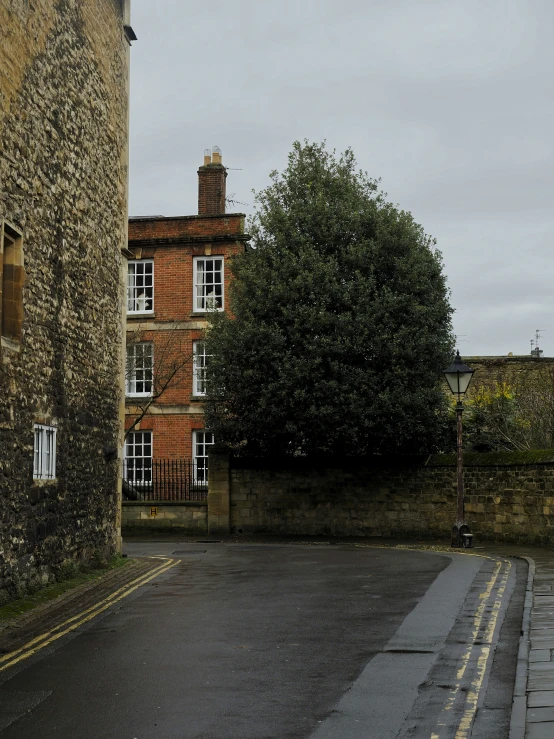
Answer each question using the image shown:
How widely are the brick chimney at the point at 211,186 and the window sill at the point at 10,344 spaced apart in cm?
2497

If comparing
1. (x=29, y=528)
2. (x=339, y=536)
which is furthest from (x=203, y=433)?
(x=29, y=528)

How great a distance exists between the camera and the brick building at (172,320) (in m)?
34.7

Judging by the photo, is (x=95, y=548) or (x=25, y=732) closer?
(x=25, y=732)

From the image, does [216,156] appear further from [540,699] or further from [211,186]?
[540,699]

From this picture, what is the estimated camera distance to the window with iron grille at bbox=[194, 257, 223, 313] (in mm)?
35438

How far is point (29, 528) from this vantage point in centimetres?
1305

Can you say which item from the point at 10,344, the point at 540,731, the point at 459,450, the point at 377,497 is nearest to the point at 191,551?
the point at 459,450

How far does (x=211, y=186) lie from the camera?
122 feet

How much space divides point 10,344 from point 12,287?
2.77 ft

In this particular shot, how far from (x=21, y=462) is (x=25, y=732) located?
6622mm

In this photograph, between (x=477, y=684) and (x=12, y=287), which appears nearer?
(x=477, y=684)

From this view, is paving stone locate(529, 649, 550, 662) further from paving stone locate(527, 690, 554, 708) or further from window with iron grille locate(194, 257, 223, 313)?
window with iron grille locate(194, 257, 223, 313)

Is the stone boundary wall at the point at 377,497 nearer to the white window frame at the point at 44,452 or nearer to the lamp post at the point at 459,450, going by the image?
the lamp post at the point at 459,450

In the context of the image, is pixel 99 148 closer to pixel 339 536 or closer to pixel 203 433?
pixel 339 536
